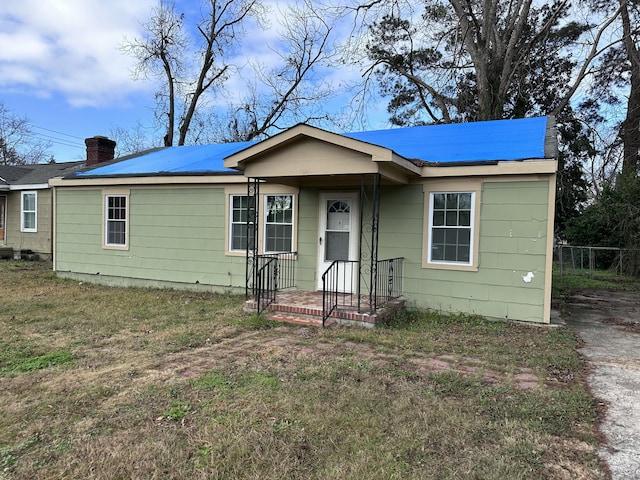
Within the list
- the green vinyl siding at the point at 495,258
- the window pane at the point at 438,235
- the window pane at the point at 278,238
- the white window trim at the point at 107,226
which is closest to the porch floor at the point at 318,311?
the green vinyl siding at the point at 495,258

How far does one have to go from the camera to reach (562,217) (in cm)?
2019

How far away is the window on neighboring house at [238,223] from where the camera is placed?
30.1ft

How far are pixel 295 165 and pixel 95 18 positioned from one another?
10440 mm

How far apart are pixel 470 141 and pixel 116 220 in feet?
28.0

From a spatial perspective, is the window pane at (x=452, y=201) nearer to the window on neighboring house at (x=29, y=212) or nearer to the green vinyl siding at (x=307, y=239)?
the green vinyl siding at (x=307, y=239)

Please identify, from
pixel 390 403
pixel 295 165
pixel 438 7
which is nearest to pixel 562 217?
pixel 438 7

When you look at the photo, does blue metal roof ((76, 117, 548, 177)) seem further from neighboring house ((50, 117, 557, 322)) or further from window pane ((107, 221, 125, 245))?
window pane ((107, 221, 125, 245))

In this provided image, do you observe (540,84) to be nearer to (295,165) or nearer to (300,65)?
(300,65)

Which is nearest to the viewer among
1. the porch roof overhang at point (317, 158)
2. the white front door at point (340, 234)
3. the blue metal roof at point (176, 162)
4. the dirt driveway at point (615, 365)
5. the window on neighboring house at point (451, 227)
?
the dirt driveway at point (615, 365)

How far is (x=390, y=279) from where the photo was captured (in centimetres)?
758

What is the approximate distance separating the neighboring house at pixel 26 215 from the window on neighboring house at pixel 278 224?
1138 centimetres

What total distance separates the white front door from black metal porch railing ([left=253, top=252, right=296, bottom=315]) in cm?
66

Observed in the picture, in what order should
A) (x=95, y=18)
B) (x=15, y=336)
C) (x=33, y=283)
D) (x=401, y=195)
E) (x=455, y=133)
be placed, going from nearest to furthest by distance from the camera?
(x=15, y=336) → (x=401, y=195) → (x=455, y=133) → (x=33, y=283) → (x=95, y=18)

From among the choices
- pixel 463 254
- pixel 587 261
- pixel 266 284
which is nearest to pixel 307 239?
pixel 266 284
